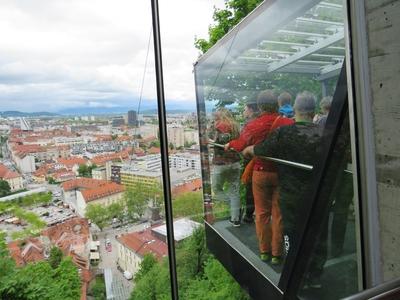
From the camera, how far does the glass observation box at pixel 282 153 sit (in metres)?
1.73

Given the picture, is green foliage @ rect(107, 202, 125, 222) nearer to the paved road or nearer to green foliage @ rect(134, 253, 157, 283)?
the paved road

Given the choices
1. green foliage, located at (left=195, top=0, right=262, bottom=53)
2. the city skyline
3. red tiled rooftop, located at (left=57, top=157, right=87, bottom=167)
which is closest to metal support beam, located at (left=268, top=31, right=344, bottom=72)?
green foliage, located at (left=195, top=0, right=262, bottom=53)

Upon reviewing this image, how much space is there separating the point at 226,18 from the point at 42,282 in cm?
214

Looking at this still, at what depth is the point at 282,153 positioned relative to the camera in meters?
2.14

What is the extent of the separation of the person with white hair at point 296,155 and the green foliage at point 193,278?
2.16ft

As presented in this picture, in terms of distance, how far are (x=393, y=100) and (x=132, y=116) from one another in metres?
1.34

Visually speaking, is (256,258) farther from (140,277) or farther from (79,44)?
(79,44)

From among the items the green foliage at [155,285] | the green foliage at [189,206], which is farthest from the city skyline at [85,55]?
the green foliage at [155,285]

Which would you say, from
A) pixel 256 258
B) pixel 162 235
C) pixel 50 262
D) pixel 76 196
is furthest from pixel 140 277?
pixel 256 258

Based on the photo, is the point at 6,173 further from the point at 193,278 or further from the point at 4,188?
the point at 193,278

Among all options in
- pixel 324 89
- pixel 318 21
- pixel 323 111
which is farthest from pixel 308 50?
pixel 323 111

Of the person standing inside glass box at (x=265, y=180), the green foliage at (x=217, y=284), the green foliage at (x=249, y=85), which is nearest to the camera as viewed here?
the green foliage at (x=249, y=85)

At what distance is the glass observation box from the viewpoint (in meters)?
1.73

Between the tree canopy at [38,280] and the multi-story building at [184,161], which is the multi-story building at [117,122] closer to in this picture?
the multi-story building at [184,161]
